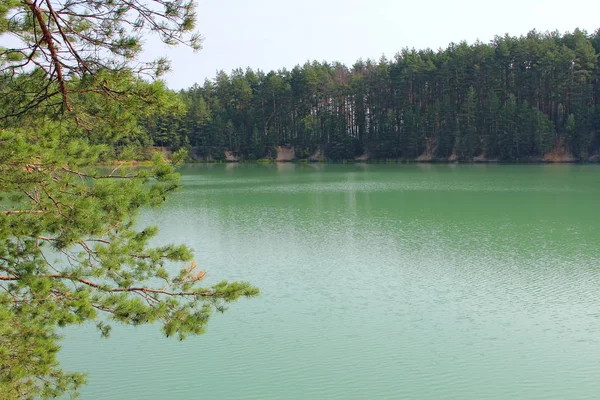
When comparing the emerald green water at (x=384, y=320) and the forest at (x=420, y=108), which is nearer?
the emerald green water at (x=384, y=320)

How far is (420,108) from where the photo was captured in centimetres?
6128

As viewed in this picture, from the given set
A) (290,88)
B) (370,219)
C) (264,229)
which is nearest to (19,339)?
(264,229)

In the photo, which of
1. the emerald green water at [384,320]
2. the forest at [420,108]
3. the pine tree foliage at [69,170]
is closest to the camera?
the pine tree foliage at [69,170]

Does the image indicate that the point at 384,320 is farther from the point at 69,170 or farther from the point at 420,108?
the point at 420,108

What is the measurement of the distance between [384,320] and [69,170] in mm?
5838

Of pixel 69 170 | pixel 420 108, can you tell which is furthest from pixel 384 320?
pixel 420 108

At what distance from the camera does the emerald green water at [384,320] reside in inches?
269

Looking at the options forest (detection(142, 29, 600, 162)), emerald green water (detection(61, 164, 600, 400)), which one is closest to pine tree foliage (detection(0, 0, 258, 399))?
emerald green water (detection(61, 164, 600, 400))

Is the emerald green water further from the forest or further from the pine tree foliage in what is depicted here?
the forest

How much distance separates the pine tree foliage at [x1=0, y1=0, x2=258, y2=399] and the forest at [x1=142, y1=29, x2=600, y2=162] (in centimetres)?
3687

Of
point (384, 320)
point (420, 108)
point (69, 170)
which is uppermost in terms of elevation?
point (420, 108)

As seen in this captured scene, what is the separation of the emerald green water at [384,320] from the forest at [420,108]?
28080 millimetres

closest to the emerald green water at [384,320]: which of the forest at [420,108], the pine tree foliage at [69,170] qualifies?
the pine tree foliage at [69,170]

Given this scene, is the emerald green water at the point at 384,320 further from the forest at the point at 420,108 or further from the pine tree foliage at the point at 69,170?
the forest at the point at 420,108
